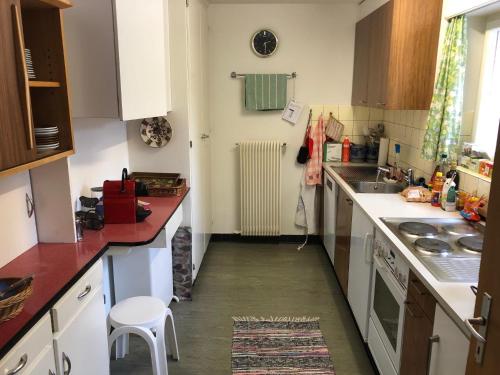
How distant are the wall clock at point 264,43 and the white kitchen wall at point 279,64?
0.05 metres

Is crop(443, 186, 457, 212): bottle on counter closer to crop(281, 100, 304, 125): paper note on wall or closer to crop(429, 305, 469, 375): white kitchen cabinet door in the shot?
crop(429, 305, 469, 375): white kitchen cabinet door

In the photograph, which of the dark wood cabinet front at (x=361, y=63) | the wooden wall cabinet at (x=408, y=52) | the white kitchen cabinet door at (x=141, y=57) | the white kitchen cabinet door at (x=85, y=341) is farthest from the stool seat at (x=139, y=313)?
the dark wood cabinet front at (x=361, y=63)

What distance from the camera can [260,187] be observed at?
13.6 feet

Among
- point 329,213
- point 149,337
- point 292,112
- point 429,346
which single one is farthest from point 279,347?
point 292,112

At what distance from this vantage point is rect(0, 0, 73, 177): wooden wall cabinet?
4.42ft

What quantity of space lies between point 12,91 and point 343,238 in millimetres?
2400

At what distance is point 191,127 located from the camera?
3.08 metres

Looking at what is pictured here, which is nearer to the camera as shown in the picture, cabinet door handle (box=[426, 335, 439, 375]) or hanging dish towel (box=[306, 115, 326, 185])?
cabinet door handle (box=[426, 335, 439, 375])

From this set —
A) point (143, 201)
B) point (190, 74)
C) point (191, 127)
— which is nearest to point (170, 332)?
point (143, 201)

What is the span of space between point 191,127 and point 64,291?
176cm

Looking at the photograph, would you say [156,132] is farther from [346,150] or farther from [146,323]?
[346,150]

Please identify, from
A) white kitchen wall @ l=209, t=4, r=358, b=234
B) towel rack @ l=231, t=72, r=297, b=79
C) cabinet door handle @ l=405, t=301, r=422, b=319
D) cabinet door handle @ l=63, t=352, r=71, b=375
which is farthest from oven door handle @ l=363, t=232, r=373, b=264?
towel rack @ l=231, t=72, r=297, b=79

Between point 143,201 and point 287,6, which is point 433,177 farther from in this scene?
point 287,6

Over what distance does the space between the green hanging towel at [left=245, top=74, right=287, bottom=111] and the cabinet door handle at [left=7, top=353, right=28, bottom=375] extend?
119 inches
